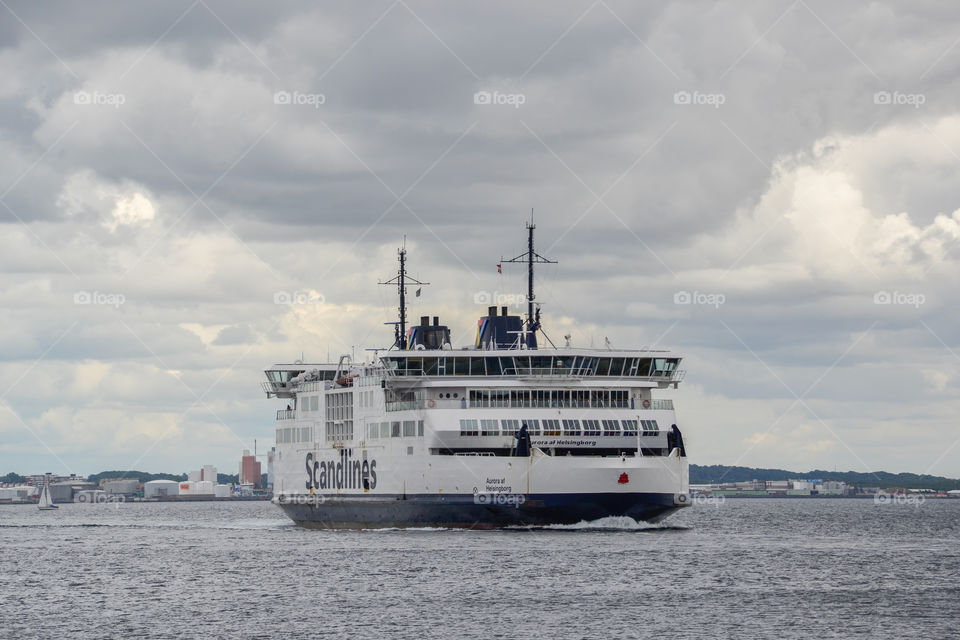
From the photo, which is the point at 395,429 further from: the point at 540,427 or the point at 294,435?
the point at 294,435

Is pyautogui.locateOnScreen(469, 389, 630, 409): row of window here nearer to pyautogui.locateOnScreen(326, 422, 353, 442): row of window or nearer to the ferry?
the ferry

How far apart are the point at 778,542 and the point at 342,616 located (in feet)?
141

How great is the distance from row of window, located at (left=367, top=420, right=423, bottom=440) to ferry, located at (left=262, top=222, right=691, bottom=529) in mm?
104

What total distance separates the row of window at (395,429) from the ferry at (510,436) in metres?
0.10

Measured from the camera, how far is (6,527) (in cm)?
13950

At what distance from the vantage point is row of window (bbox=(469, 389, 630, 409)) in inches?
3324

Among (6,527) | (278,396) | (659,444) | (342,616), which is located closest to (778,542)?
(659,444)

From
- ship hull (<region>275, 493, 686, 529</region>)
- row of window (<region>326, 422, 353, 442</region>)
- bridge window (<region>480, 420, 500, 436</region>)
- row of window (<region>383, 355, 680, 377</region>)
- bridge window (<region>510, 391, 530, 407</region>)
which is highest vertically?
row of window (<region>383, 355, 680, 377</region>)

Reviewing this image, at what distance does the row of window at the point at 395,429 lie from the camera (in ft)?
278

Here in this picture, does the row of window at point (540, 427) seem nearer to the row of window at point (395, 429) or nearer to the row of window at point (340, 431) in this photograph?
the row of window at point (395, 429)

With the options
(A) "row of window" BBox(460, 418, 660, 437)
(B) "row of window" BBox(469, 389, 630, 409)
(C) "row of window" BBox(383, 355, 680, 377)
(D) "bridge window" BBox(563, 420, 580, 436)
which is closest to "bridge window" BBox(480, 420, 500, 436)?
(A) "row of window" BBox(460, 418, 660, 437)

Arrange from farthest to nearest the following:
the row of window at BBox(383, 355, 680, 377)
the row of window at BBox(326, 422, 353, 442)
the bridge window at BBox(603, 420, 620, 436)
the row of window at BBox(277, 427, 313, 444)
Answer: the row of window at BBox(277, 427, 313, 444), the row of window at BBox(326, 422, 353, 442), the row of window at BBox(383, 355, 680, 377), the bridge window at BBox(603, 420, 620, 436)

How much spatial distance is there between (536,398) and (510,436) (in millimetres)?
3292

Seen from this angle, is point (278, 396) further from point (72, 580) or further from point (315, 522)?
point (72, 580)
